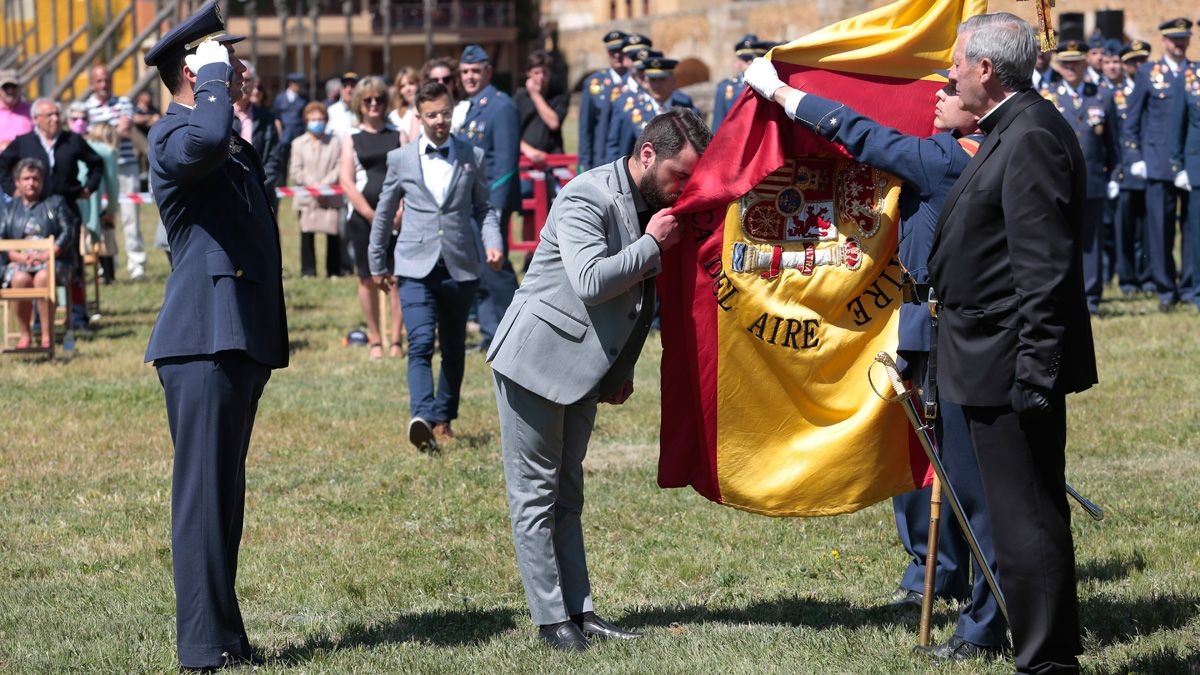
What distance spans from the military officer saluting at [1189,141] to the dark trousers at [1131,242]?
1141 millimetres

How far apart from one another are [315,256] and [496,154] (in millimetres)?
7015

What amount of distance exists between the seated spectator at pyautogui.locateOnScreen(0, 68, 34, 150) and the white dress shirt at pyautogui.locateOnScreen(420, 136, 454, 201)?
285 inches

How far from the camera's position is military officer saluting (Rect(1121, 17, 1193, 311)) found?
51.0 feet

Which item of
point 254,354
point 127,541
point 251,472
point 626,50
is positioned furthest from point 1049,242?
point 626,50

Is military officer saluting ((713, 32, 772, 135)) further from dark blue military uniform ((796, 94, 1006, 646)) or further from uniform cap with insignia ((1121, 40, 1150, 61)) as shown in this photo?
dark blue military uniform ((796, 94, 1006, 646))

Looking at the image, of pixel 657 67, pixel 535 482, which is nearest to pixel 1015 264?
pixel 535 482

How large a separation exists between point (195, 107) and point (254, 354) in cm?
86

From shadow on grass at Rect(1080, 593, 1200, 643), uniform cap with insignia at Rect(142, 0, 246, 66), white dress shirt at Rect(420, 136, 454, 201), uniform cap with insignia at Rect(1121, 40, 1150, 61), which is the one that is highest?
uniform cap with insignia at Rect(1121, 40, 1150, 61)

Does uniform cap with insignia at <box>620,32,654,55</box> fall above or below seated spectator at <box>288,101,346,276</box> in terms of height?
above

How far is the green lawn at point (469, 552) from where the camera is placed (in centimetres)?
609

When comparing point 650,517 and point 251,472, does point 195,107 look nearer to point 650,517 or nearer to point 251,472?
point 650,517

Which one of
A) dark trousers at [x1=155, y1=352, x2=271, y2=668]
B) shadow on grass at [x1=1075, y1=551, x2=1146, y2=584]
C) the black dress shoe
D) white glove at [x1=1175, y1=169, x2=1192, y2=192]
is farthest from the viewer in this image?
white glove at [x1=1175, y1=169, x2=1192, y2=192]

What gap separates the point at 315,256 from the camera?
65.2 ft

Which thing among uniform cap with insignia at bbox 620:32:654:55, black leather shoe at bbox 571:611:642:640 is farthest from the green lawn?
uniform cap with insignia at bbox 620:32:654:55
